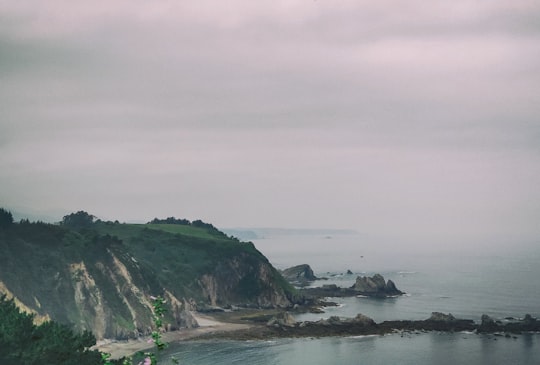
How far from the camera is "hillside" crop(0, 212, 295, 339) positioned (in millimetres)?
103625

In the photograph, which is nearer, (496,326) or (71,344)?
(71,344)

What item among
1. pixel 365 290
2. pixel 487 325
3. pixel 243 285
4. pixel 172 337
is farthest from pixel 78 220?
pixel 487 325

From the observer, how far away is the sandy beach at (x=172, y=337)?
324ft

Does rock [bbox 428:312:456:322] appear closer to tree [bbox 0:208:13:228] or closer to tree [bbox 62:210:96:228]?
tree [bbox 0:208:13:228]

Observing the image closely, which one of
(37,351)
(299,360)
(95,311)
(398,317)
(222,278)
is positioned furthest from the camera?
(222,278)

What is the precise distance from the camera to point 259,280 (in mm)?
165125

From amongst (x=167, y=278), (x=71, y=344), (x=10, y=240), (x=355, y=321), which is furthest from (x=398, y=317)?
(x=71, y=344)

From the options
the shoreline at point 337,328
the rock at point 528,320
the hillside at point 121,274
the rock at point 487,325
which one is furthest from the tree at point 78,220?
the rock at point 528,320

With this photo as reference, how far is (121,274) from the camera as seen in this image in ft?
410

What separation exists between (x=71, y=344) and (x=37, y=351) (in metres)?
4.64

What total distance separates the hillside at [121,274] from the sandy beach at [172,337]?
259 cm

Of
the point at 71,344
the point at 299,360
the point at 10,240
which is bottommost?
the point at 299,360

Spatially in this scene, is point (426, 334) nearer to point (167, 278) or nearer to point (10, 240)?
point (167, 278)

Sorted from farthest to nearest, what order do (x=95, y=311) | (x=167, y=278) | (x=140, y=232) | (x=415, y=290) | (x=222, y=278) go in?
(x=415, y=290) < (x=140, y=232) < (x=222, y=278) < (x=167, y=278) < (x=95, y=311)
